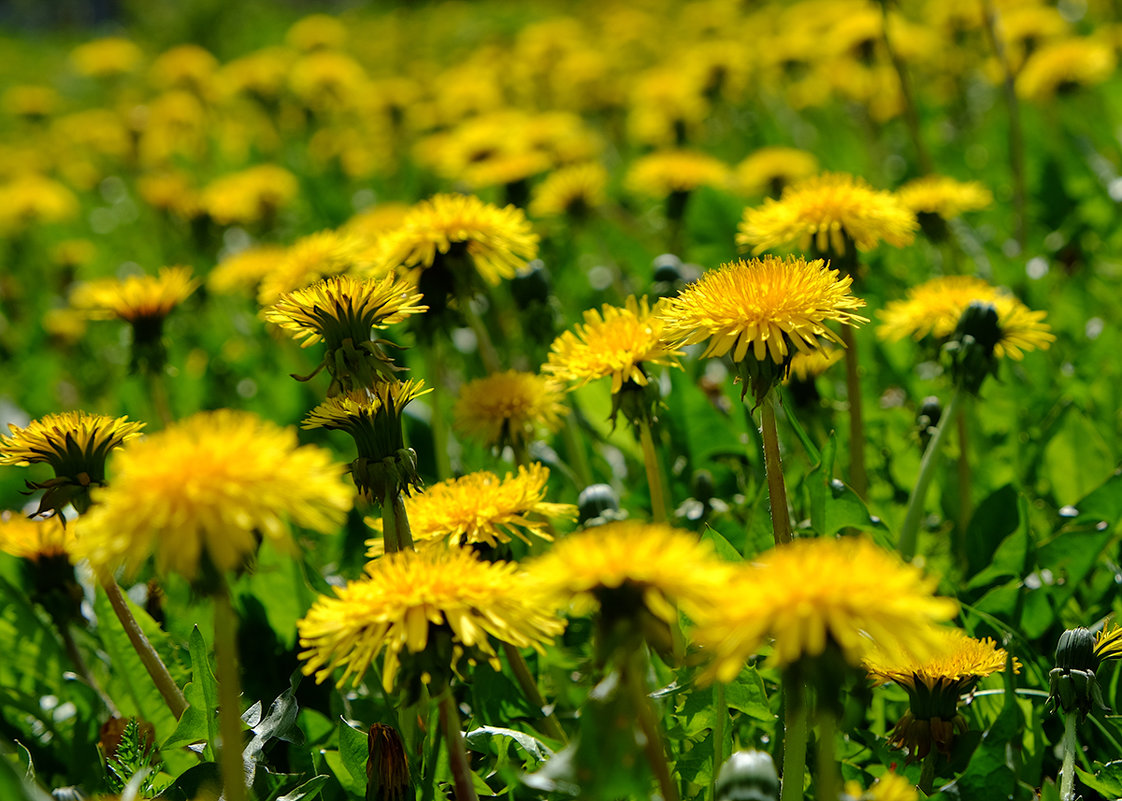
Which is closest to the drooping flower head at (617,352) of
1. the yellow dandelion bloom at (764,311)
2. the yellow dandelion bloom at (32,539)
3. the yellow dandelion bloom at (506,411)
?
the yellow dandelion bloom at (764,311)

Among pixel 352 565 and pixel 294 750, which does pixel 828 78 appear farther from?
pixel 294 750

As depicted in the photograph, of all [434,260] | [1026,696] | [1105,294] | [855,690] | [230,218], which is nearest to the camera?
[855,690]

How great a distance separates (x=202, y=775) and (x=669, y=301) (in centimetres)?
85

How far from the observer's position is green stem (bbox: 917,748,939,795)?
1294 mm

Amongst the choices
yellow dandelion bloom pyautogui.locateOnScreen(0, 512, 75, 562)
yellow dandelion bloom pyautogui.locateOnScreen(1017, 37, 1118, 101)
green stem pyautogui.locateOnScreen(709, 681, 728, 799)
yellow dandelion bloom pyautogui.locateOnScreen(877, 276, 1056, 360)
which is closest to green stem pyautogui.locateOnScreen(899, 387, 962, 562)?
yellow dandelion bloom pyautogui.locateOnScreen(877, 276, 1056, 360)

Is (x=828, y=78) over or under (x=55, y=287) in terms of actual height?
over

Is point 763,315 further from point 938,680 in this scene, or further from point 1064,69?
point 1064,69

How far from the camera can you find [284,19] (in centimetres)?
1086

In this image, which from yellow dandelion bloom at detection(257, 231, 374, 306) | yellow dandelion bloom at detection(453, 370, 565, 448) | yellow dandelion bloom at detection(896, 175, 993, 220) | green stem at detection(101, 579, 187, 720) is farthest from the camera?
yellow dandelion bloom at detection(896, 175, 993, 220)

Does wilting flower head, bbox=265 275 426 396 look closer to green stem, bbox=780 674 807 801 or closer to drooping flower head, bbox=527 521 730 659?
drooping flower head, bbox=527 521 730 659

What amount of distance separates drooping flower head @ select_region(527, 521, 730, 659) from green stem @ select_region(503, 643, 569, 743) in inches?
22.1

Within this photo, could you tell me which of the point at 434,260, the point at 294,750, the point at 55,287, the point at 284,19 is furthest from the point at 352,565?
the point at 284,19

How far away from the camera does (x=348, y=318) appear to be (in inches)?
53.9

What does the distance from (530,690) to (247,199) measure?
8.69ft
